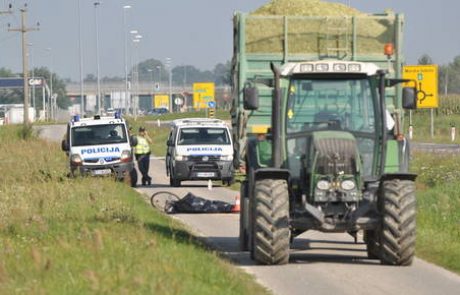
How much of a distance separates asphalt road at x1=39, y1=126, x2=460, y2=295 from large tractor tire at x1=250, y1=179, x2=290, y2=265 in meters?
0.21

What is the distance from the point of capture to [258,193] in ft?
52.0

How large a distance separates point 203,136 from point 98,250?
893 inches

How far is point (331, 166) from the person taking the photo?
15.9 meters

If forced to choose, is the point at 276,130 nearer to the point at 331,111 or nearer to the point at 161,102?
the point at 331,111

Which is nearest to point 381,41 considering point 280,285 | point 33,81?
point 280,285

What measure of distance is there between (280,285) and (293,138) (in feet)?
9.30

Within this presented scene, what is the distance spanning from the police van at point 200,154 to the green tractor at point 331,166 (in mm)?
18161

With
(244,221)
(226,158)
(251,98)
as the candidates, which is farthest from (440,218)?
(226,158)

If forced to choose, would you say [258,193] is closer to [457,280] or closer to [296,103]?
[296,103]

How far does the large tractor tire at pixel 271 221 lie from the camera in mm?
15742

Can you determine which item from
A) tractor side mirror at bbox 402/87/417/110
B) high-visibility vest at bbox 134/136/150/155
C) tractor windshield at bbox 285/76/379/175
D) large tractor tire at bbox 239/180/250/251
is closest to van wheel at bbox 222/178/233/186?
high-visibility vest at bbox 134/136/150/155

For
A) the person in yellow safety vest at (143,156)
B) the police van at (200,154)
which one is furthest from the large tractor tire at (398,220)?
the person in yellow safety vest at (143,156)

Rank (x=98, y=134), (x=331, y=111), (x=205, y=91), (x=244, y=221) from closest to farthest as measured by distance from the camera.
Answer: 1. (x=331, y=111)
2. (x=244, y=221)
3. (x=98, y=134)
4. (x=205, y=91)

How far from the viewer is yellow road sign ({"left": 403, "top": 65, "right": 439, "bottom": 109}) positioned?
149ft
